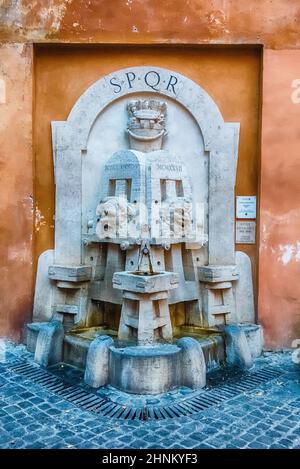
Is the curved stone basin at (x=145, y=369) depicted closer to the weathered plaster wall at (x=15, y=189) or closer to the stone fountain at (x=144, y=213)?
the stone fountain at (x=144, y=213)

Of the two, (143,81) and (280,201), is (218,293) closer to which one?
(280,201)

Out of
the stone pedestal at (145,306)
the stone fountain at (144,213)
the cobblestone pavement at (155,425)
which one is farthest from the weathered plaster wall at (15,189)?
the stone pedestal at (145,306)

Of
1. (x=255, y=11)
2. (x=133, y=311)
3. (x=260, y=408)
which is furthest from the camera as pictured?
(x=255, y=11)

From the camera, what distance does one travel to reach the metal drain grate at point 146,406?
4.20 m

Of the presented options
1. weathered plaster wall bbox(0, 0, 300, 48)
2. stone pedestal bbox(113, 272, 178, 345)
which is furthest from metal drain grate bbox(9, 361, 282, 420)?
weathered plaster wall bbox(0, 0, 300, 48)

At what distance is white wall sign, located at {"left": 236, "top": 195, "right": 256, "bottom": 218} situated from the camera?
6.00 m

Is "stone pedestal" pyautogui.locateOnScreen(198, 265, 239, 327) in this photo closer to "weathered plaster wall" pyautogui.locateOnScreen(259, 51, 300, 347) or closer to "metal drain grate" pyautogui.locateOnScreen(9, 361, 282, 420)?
"weathered plaster wall" pyautogui.locateOnScreen(259, 51, 300, 347)

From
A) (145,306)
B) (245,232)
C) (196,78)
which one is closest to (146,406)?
(145,306)

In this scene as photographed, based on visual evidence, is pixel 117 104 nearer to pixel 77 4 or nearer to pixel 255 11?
pixel 77 4

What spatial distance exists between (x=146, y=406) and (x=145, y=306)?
107 centimetres

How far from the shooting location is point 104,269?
6.04 meters

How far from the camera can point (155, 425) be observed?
396 centimetres
